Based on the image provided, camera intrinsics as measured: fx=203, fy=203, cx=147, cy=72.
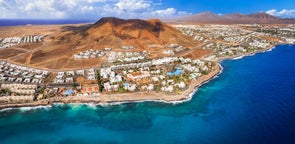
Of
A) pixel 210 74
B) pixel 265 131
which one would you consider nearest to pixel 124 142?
pixel 265 131

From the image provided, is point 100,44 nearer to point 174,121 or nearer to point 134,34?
point 134,34

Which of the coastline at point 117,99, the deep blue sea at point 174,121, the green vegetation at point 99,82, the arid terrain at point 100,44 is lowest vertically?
the deep blue sea at point 174,121

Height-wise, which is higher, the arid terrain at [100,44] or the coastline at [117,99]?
the arid terrain at [100,44]

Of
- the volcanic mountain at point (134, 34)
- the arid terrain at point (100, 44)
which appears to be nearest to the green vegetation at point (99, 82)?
the arid terrain at point (100, 44)

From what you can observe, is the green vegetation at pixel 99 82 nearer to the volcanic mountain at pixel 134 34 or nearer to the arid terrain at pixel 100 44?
the arid terrain at pixel 100 44

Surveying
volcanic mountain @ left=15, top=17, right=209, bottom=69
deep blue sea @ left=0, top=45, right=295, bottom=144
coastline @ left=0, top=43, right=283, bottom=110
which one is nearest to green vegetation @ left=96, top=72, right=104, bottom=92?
coastline @ left=0, top=43, right=283, bottom=110
